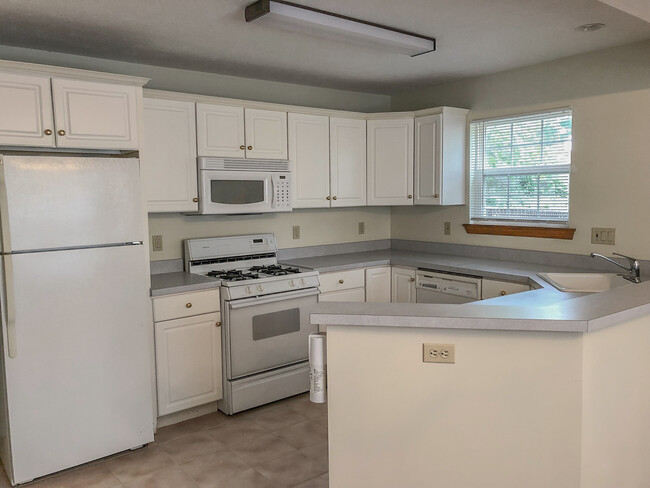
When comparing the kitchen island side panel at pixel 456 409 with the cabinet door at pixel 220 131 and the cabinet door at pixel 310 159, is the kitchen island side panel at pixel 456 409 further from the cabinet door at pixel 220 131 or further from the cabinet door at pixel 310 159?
the cabinet door at pixel 310 159

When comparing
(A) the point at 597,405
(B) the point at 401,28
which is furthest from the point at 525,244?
(A) the point at 597,405

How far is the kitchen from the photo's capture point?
3.40 meters

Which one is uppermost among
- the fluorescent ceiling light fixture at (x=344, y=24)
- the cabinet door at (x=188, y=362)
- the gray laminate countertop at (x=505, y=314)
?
the fluorescent ceiling light fixture at (x=344, y=24)

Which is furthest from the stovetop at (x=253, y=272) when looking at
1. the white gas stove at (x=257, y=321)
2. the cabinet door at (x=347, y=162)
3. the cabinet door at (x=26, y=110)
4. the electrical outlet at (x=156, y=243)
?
the cabinet door at (x=26, y=110)

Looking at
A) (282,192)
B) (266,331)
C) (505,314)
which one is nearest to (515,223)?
(282,192)

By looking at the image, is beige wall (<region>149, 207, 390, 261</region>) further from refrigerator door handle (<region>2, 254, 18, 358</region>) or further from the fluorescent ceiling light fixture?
the fluorescent ceiling light fixture

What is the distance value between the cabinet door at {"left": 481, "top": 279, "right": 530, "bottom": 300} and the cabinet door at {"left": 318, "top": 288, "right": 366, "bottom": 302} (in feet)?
3.26

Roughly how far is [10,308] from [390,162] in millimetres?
3090

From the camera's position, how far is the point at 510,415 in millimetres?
1855

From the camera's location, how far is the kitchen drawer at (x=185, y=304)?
3.23m

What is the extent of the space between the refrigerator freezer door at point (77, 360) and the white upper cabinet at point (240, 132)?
106 centimetres

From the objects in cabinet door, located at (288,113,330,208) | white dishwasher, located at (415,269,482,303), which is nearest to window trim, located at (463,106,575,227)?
white dishwasher, located at (415,269,482,303)

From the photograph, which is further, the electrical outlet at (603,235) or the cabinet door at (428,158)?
the cabinet door at (428,158)

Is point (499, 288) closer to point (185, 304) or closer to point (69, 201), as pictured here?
point (185, 304)
